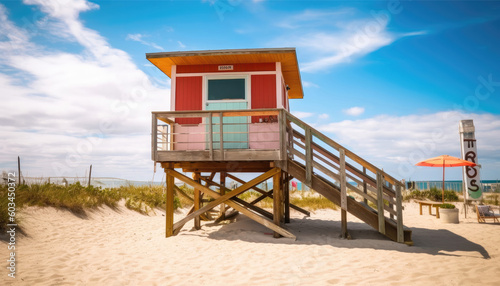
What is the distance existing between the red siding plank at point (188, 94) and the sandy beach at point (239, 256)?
144 inches

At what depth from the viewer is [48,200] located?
1105cm

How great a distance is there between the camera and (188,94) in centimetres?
1005

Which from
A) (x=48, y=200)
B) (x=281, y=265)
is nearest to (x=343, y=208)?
(x=281, y=265)

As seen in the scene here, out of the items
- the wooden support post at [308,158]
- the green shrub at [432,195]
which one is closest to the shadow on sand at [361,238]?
the wooden support post at [308,158]

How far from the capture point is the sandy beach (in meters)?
5.52

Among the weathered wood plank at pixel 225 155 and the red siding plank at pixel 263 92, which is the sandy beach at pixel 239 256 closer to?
the weathered wood plank at pixel 225 155

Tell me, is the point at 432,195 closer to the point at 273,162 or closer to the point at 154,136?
the point at 273,162

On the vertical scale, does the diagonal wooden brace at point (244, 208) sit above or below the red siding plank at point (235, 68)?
below

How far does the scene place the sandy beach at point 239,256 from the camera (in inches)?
217

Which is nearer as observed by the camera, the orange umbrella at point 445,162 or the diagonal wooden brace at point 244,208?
the diagonal wooden brace at point 244,208

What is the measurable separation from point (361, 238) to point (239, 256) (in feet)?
12.1

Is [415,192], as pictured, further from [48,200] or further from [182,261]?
[48,200]

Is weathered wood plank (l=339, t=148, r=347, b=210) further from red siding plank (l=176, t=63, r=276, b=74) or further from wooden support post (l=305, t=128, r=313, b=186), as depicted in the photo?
red siding plank (l=176, t=63, r=276, b=74)

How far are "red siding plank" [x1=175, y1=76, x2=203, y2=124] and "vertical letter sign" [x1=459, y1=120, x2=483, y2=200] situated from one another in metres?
12.8
